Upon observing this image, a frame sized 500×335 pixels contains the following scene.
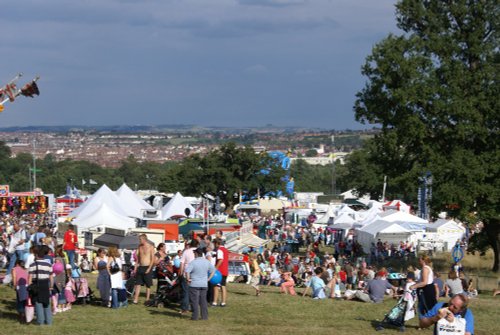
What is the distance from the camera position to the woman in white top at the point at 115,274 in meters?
15.7

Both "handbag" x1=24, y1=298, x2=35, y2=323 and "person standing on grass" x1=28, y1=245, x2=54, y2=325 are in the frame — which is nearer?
"person standing on grass" x1=28, y1=245, x2=54, y2=325

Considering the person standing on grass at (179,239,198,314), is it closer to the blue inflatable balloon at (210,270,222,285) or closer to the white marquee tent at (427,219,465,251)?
the blue inflatable balloon at (210,270,222,285)

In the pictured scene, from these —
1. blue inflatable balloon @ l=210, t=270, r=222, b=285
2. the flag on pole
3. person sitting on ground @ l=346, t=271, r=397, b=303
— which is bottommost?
person sitting on ground @ l=346, t=271, r=397, b=303

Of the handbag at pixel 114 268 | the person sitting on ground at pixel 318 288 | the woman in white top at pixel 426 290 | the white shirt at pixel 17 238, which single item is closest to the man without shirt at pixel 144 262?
the handbag at pixel 114 268

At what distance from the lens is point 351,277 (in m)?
22.0

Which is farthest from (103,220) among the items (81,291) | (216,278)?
(216,278)

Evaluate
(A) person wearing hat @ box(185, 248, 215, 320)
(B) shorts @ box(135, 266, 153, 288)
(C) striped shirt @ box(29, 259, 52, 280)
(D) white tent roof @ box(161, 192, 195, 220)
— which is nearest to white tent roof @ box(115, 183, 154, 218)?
(D) white tent roof @ box(161, 192, 195, 220)

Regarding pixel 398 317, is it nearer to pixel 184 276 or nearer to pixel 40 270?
pixel 184 276

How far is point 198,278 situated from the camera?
14367mm

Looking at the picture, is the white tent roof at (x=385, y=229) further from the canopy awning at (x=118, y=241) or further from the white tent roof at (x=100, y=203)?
the canopy awning at (x=118, y=241)

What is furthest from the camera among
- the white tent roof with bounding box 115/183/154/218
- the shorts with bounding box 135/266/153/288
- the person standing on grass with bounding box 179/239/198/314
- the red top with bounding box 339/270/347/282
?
the white tent roof with bounding box 115/183/154/218

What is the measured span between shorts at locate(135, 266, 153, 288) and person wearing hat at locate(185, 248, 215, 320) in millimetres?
1680

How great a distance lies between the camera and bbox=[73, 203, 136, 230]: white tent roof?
3438cm

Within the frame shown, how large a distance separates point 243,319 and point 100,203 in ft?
77.1
